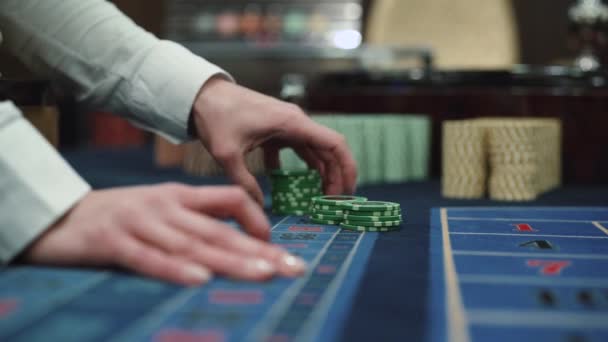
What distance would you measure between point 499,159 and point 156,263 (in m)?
1.72

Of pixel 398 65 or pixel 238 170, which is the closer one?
pixel 238 170

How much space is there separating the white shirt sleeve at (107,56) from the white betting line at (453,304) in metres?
0.75

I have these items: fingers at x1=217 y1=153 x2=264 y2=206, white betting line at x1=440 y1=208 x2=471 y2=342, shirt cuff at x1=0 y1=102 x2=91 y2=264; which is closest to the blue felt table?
white betting line at x1=440 y1=208 x2=471 y2=342

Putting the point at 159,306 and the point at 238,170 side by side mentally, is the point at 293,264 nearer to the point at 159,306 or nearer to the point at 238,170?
the point at 159,306

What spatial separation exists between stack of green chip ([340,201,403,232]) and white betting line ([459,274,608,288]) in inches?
18.3

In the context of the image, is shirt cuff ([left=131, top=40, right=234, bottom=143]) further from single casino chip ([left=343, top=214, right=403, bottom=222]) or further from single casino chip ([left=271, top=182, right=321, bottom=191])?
single casino chip ([left=343, top=214, right=403, bottom=222])

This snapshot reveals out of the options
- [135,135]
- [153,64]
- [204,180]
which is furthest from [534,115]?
[135,135]

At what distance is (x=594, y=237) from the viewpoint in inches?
64.5

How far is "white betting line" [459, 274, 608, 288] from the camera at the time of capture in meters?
1.13

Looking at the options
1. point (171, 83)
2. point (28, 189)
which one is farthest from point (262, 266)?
point (171, 83)

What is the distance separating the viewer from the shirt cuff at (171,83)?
5.60 feet

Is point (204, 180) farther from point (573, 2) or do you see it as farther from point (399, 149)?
point (573, 2)

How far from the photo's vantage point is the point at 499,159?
250 centimetres

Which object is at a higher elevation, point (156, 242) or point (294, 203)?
point (156, 242)
